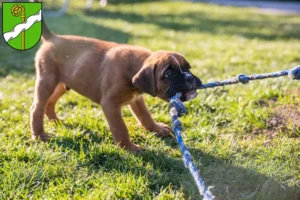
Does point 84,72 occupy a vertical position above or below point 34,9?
below

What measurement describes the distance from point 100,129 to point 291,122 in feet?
5.97

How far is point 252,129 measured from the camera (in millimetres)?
4441

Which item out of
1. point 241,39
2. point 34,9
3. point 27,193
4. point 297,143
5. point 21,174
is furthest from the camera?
point 241,39

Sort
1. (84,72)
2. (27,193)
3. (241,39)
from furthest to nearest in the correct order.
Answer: (241,39)
(84,72)
(27,193)

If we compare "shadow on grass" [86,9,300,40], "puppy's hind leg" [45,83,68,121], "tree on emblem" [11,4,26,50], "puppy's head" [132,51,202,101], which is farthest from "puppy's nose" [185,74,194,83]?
"shadow on grass" [86,9,300,40]

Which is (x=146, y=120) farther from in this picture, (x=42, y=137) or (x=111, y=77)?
(x=42, y=137)

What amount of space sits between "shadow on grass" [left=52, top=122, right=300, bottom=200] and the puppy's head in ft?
1.72

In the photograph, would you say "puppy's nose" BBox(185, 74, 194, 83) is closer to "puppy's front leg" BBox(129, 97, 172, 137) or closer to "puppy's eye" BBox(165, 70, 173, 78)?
"puppy's eye" BBox(165, 70, 173, 78)

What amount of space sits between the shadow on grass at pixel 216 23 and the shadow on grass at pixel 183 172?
24.1 feet

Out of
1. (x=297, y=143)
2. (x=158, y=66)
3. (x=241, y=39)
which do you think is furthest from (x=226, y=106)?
(x=241, y=39)

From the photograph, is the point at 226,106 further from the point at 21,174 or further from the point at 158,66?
the point at 21,174

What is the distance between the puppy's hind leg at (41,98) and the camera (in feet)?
13.9

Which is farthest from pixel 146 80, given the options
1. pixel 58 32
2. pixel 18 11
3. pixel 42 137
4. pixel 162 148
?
pixel 58 32

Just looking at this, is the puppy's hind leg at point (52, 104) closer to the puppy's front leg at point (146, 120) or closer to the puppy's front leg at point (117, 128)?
the puppy's front leg at point (146, 120)
